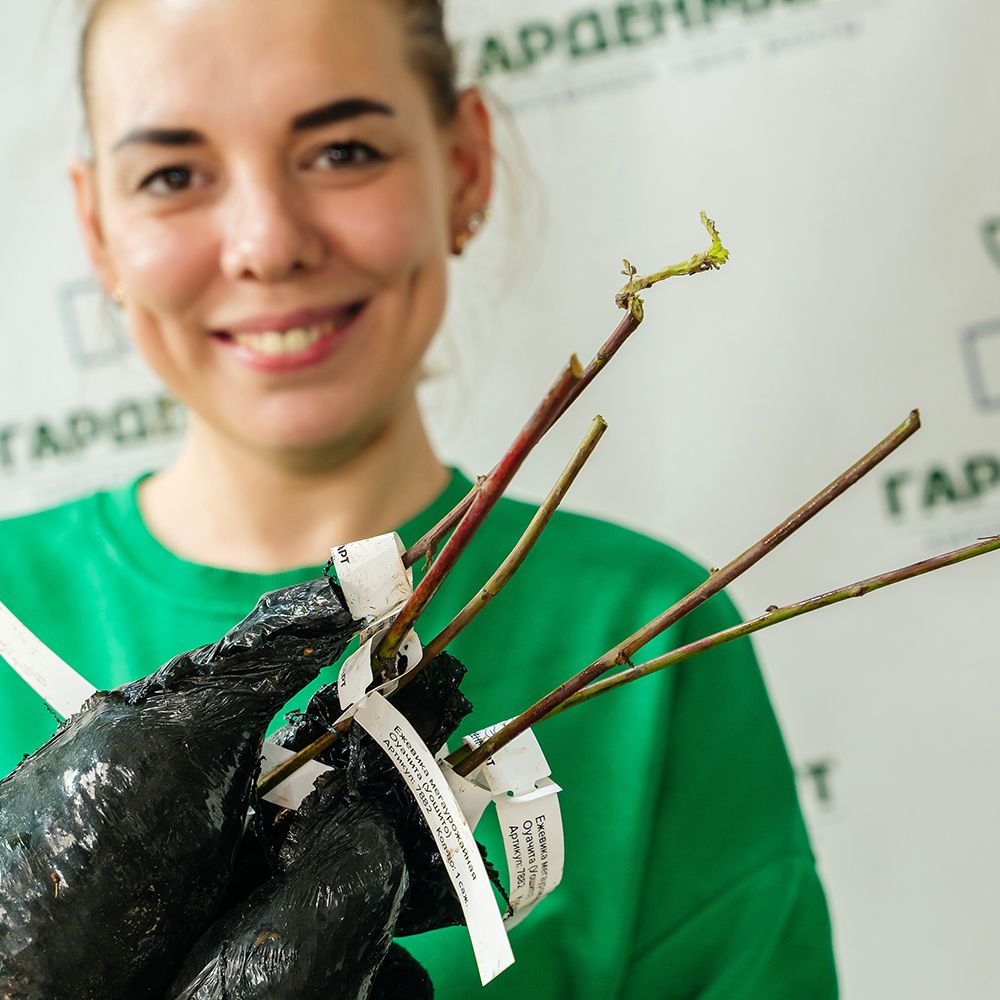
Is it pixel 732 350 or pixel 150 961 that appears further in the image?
pixel 732 350

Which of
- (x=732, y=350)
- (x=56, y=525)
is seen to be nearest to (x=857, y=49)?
(x=732, y=350)

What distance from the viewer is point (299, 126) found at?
708 mm

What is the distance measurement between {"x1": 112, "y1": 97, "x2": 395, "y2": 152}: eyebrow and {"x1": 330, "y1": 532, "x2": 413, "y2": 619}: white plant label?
36cm

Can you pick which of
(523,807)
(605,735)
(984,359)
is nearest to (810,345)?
(984,359)

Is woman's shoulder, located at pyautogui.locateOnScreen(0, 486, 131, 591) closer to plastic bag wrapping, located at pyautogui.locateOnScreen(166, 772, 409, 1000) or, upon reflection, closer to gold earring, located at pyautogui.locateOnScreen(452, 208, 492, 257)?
gold earring, located at pyautogui.locateOnScreen(452, 208, 492, 257)

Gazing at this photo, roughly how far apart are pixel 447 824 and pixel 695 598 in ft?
0.39

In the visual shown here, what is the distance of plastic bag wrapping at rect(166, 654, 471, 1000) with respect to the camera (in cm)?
42

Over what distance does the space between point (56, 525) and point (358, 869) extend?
1.71 ft

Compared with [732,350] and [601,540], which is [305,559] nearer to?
[601,540]

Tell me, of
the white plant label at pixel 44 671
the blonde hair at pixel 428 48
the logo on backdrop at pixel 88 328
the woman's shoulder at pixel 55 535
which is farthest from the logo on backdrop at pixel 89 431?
the white plant label at pixel 44 671

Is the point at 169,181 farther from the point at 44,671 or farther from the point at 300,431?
the point at 44,671

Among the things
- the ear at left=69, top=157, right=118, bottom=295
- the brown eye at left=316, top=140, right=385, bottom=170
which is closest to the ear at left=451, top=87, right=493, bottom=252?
the brown eye at left=316, top=140, right=385, bottom=170

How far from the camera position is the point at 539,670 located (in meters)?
0.79

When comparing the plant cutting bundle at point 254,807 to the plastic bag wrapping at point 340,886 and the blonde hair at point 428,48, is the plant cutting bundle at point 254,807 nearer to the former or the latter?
the plastic bag wrapping at point 340,886
